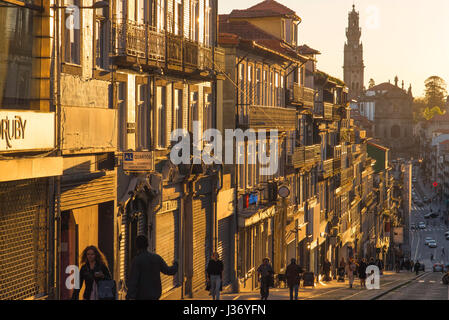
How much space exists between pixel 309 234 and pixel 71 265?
33.4m

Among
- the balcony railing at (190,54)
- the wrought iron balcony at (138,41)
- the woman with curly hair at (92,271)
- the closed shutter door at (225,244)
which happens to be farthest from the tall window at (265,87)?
the woman with curly hair at (92,271)

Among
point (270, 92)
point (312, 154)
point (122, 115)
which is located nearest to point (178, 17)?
point (122, 115)

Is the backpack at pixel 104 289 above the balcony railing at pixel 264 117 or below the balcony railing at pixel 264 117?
below

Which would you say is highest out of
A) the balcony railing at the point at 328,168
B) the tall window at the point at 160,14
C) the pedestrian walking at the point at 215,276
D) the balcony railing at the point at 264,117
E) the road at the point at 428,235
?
the tall window at the point at 160,14

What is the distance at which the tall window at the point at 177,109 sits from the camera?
2662 centimetres

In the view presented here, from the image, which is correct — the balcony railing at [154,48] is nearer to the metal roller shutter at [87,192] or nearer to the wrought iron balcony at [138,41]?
the wrought iron balcony at [138,41]

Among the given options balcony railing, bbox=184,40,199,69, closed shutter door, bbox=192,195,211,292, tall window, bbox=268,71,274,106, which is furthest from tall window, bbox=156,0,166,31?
tall window, bbox=268,71,274,106

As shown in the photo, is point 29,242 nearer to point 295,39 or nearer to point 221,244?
point 221,244

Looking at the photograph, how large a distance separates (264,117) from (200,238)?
8.21 metres

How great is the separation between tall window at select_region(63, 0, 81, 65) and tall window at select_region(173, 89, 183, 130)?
7.27 meters

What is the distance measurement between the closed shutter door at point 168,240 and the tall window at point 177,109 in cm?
266

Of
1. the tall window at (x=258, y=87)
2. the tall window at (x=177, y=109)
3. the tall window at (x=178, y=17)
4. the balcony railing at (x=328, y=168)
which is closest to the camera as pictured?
the tall window at (x=177, y=109)

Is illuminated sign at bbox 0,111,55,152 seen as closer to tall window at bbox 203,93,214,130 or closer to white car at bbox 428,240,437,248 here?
tall window at bbox 203,93,214,130

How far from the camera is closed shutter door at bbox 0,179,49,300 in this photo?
16.2 meters
